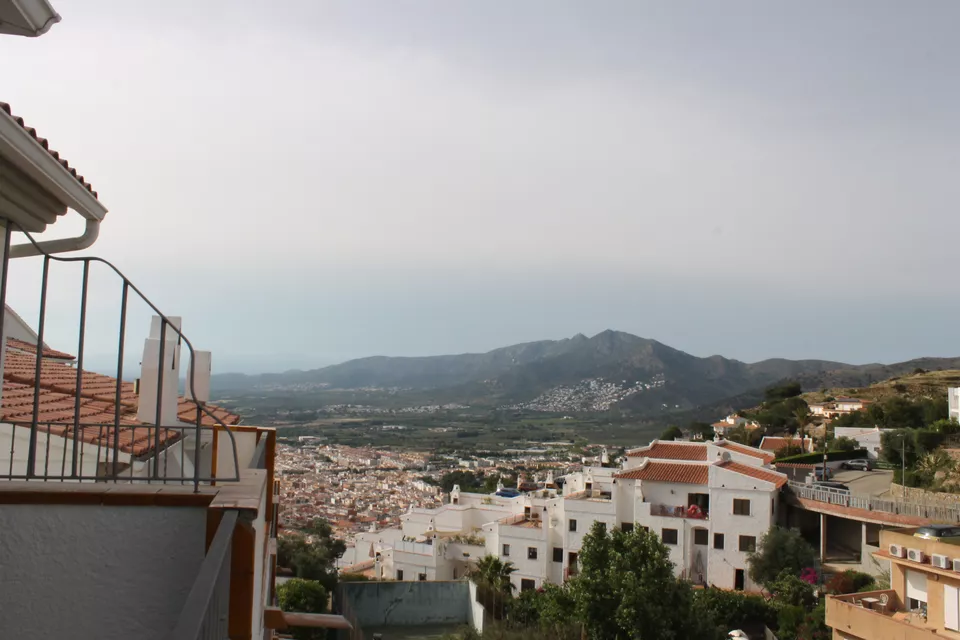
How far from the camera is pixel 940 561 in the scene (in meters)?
15.1

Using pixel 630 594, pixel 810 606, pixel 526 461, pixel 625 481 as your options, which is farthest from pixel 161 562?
pixel 526 461

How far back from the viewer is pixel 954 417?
117 ft

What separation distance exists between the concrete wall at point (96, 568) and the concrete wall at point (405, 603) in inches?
977

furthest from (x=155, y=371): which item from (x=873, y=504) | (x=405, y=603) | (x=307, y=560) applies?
(x=873, y=504)

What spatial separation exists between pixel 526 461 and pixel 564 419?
59.7 meters

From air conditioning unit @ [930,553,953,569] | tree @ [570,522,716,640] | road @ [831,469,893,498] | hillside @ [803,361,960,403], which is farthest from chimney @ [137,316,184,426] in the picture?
hillside @ [803,361,960,403]

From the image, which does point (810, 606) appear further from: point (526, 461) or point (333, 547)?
point (526, 461)

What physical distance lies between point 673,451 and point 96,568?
31.8 meters

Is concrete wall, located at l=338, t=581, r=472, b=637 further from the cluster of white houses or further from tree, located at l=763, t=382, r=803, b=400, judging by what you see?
tree, located at l=763, t=382, r=803, b=400

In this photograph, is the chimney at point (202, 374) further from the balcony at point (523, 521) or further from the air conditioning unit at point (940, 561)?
the balcony at point (523, 521)

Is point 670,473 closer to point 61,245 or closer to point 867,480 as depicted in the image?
point 867,480

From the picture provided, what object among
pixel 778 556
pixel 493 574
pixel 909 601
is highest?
pixel 909 601

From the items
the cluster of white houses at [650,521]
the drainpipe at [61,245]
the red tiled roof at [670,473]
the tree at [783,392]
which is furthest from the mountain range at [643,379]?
the drainpipe at [61,245]

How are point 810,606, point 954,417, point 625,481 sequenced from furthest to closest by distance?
point 954,417 → point 625,481 → point 810,606
